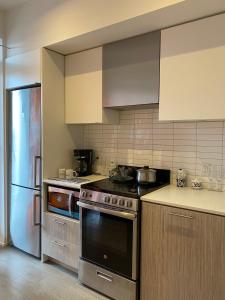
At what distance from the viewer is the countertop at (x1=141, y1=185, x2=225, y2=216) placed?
1.59 meters

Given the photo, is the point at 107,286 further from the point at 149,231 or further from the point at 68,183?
the point at 68,183

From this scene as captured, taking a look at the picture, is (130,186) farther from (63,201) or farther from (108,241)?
(63,201)

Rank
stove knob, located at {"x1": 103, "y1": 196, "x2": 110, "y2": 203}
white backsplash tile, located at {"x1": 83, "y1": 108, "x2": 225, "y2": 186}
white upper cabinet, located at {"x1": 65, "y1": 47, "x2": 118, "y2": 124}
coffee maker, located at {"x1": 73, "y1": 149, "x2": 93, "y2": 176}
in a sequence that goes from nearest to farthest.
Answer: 1. stove knob, located at {"x1": 103, "y1": 196, "x2": 110, "y2": 203}
2. white backsplash tile, located at {"x1": 83, "y1": 108, "x2": 225, "y2": 186}
3. white upper cabinet, located at {"x1": 65, "y1": 47, "x2": 118, "y2": 124}
4. coffee maker, located at {"x1": 73, "y1": 149, "x2": 93, "y2": 176}

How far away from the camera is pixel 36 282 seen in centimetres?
225

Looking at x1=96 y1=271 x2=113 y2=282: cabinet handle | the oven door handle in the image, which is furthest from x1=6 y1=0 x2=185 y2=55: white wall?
x1=96 y1=271 x2=113 y2=282: cabinet handle

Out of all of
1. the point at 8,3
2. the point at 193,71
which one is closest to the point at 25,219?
the point at 193,71

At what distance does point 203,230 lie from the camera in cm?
159

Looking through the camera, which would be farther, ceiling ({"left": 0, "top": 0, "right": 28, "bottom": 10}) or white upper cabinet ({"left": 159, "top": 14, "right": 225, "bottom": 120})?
ceiling ({"left": 0, "top": 0, "right": 28, "bottom": 10})

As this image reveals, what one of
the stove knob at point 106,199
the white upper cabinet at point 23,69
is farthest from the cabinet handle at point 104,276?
the white upper cabinet at point 23,69

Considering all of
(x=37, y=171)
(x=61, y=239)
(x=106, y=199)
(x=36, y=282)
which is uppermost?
(x=37, y=171)

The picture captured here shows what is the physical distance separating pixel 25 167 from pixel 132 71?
1539mm

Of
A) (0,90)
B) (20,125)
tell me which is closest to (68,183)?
(20,125)

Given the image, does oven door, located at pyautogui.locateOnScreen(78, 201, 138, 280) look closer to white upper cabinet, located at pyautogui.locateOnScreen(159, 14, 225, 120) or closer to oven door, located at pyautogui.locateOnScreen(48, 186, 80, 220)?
oven door, located at pyautogui.locateOnScreen(48, 186, 80, 220)

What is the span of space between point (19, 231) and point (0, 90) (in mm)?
1679
